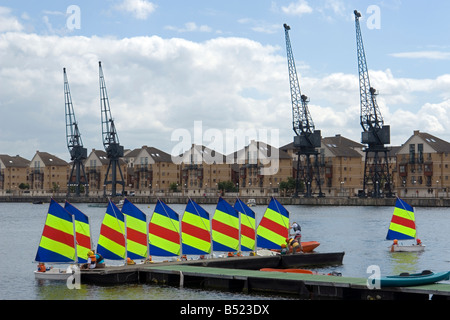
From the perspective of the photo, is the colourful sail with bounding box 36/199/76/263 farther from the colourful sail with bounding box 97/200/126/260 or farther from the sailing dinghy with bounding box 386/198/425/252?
the sailing dinghy with bounding box 386/198/425/252

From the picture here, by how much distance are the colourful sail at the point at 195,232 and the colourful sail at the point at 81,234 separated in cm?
526

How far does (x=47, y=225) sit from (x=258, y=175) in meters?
152

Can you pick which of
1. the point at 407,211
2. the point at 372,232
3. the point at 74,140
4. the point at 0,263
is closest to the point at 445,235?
the point at 372,232

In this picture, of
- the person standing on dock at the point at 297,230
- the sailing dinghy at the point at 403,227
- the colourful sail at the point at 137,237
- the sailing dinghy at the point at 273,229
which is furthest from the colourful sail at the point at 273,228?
the sailing dinghy at the point at 403,227

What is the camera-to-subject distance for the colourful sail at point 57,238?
36.2 m

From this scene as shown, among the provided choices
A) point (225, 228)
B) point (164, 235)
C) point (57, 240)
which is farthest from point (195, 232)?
point (57, 240)

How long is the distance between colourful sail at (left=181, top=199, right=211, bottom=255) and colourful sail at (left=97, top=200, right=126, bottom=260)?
409cm

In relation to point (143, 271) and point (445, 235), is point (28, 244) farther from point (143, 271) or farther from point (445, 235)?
point (445, 235)

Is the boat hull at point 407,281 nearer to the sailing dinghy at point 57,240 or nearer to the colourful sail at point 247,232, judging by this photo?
the colourful sail at point 247,232

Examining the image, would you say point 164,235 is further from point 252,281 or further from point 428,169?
point 428,169

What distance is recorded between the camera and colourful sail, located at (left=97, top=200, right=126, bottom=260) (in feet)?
120

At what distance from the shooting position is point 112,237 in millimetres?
36719

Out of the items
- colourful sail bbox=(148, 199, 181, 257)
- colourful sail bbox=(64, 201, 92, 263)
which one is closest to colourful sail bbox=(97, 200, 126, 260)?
colourful sail bbox=(64, 201, 92, 263)
